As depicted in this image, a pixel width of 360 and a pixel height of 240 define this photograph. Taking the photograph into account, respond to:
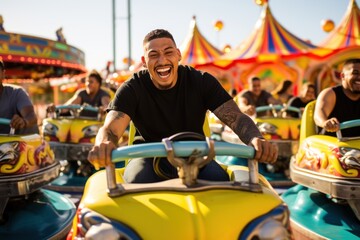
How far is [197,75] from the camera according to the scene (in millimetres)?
1784

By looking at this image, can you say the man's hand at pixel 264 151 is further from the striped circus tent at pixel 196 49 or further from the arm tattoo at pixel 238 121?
the striped circus tent at pixel 196 49

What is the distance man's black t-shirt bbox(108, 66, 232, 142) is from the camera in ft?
5.57

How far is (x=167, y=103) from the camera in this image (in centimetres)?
171

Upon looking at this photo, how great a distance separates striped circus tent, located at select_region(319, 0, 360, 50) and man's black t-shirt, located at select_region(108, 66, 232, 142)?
11.6 meters

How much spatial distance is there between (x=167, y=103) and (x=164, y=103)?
14 millimetres

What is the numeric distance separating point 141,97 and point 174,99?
15cm

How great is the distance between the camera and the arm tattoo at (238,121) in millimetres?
1586

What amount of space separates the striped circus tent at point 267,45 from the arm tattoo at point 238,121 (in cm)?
1084

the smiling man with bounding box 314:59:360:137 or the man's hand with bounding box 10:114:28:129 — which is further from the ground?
the smiling man with bounding box 314:59:360:137

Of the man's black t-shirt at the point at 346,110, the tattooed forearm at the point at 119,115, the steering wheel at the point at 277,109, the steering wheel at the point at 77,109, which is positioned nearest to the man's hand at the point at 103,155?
the tattooed forearm at the point at 119,115

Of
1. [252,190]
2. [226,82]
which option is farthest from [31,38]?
[252,190]

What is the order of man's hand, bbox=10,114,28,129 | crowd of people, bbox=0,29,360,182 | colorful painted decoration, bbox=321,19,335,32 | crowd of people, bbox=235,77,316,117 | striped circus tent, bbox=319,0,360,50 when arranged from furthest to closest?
colorful painted decoration, bbox=321,19,335,32 → striped circus tent, bbox=319,0,360,50 → crowd of people, bbox=235,77,316,117 → man's hand, bbox=10,114,28,129 → crowd of people, bbox=0,29,360,182

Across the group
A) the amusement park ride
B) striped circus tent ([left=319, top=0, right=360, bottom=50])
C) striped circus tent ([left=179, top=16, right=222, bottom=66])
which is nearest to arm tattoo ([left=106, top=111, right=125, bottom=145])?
the amusement park ride

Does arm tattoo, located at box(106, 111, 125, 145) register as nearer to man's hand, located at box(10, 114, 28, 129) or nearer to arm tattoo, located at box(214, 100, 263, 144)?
arm tattoo, located at box(214, 100, 263, 144)
